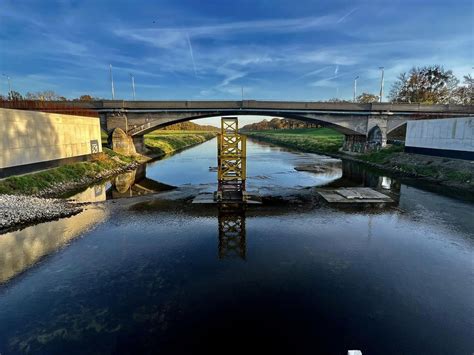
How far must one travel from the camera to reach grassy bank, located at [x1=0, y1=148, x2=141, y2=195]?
20688 mm

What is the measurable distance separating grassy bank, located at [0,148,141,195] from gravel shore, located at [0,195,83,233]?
2.43 m

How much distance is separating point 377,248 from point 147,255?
10.9 m

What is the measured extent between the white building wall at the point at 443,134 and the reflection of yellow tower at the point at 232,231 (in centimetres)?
2704

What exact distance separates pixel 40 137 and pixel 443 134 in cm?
4484

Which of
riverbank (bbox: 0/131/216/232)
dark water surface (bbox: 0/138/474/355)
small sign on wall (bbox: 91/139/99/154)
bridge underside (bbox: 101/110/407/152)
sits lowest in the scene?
dark water surface (bbox: 0/138/474/355)

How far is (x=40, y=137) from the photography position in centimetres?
2608

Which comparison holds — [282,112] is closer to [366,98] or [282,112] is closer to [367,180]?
[367,180]

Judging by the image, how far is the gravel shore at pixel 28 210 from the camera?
15.2 m

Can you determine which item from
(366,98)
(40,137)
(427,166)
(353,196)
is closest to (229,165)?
(353,196)

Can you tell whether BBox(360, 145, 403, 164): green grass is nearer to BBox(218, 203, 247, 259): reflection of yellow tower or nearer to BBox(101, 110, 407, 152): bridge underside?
BBox(101, 110, 407, 152): bridge underside

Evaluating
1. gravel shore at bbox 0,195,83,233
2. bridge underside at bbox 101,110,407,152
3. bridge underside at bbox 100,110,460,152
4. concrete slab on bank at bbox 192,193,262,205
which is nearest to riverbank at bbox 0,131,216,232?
gravel shore at bbox 0,195,83,233

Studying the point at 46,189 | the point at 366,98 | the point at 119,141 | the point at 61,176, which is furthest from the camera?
the point at 366,98

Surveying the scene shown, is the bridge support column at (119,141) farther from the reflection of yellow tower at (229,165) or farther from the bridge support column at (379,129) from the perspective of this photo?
the bridge support column at (379,129)

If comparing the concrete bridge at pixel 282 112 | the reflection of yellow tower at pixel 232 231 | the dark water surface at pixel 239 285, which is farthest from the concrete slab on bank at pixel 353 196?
the concrete bridge at pixel 282 112
